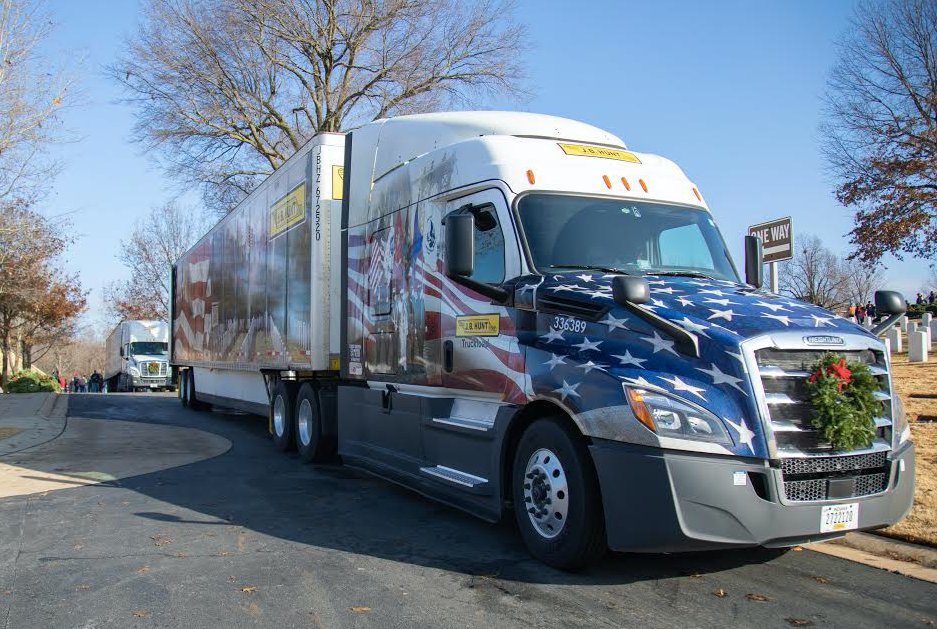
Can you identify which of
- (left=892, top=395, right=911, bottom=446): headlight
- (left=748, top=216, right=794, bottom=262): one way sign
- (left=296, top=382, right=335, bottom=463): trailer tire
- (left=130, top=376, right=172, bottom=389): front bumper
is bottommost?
(left=130, top=376, right=172, bottom=389): front bumper

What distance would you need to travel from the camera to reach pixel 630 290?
4.81 meters

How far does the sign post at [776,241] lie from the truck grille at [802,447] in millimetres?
3500

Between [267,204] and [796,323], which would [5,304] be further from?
[796,323]

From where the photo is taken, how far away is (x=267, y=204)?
1184 centimetres

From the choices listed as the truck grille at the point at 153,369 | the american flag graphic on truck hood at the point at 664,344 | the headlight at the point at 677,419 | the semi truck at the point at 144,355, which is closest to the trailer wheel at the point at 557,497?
the american flag graphic on truck hood at the point at 664,344

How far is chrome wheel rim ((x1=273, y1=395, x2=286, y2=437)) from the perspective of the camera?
36.9ft

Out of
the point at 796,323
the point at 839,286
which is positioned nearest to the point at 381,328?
the point at 796,323

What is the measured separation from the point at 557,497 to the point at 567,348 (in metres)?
0.96

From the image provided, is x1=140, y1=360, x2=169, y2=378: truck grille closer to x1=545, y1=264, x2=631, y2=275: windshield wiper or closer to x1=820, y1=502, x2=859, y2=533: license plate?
x1=545, y1=264, x2=631, y2=275: windshield wiper

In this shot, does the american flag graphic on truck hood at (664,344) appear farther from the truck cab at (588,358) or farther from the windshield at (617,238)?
the windshield at (617,238)

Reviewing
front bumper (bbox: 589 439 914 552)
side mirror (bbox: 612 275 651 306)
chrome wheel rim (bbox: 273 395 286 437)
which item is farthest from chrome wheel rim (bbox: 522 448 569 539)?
chrome wheel rim (bbox: 273 395 286 437)

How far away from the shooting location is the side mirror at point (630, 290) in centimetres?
481

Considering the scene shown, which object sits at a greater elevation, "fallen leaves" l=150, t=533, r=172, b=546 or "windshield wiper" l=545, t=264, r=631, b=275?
"windshield wiper" l=545, t=264, r=631, b=275

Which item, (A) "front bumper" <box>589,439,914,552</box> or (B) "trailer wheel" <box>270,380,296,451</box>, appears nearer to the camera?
(A) "front bumper" <box>589,439,914,552</box>
